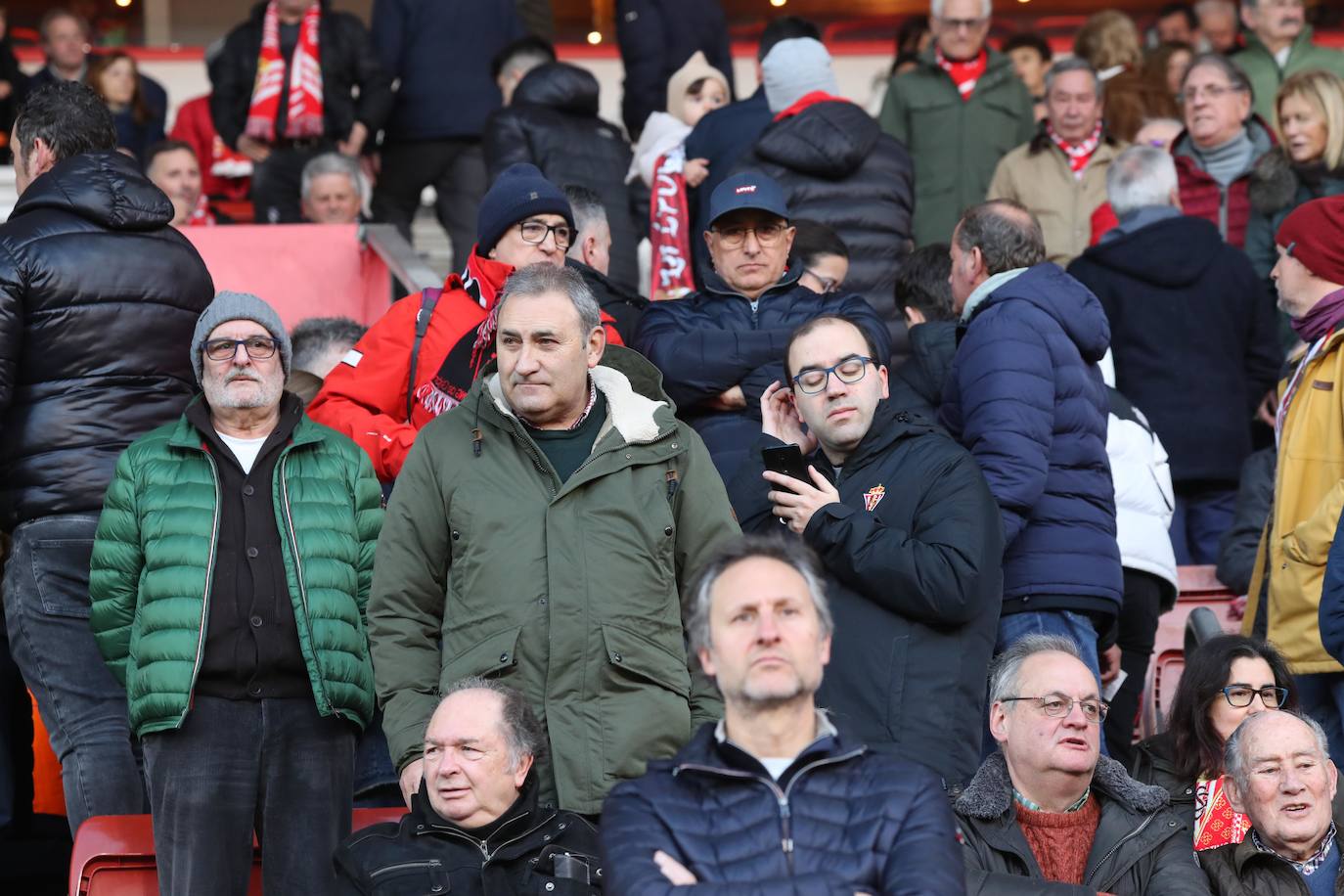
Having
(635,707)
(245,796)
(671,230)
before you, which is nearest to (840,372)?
(635,707)

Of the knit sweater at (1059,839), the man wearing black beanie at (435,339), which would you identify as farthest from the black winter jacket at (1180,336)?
the knit sweater at (1059,839)

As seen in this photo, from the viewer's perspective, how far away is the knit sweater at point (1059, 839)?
216 inches

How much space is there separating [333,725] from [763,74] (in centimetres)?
413

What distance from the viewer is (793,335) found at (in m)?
5.91

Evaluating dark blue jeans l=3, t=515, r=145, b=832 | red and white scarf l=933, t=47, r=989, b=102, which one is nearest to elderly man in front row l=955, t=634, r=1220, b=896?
dark blue jeans l=3, t=515, r=145, b=832

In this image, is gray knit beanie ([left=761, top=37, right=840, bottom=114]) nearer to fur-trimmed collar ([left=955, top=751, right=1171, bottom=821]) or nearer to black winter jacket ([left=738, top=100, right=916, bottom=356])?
black winter jacket ([left=738, top=100, right=916, bottom=356])

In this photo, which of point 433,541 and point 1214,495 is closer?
point 433,541

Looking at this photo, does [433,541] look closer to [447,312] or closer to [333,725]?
[333,725]

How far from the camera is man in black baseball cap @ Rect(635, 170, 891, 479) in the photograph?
6.69 meters

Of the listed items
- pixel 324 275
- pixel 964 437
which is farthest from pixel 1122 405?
pixel 324 275

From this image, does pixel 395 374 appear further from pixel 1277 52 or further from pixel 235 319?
pixel 1277 52

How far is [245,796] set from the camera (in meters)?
5.70

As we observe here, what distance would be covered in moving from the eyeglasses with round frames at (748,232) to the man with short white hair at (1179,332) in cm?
228

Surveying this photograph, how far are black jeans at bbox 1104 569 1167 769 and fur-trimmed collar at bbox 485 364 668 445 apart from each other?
208cm
